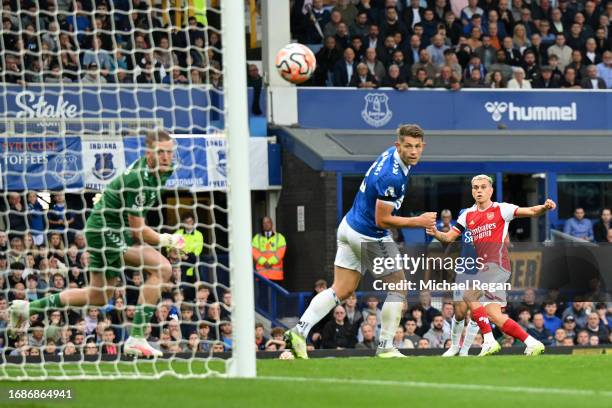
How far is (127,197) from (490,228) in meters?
4.42

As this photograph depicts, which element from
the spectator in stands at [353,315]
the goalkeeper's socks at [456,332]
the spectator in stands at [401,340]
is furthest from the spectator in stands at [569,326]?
the goalkeeper's socks at [456,332]

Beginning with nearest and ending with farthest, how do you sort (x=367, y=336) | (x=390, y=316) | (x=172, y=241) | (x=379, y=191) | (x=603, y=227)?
1. (x=172, y=241)
2. (x=379, y=191)
3. (x=390, y=316)
4. (x=367, y=336)
5. (x=603, y=227)

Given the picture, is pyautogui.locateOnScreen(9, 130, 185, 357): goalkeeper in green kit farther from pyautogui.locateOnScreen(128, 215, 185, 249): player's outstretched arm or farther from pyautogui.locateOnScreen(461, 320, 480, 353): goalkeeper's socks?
pyautogui.locateOnScreen(461, 320, 480, 353): goalkeeper's socks

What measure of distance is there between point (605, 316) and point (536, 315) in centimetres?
103

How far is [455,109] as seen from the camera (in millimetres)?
26094

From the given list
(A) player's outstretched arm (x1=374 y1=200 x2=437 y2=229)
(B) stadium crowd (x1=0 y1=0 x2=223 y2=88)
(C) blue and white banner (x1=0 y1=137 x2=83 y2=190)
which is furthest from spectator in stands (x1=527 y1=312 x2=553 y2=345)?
(A) player's outstretched arm (x1=374 y1=200 x2=437 y2=229)

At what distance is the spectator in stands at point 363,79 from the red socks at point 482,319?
11.4 meters

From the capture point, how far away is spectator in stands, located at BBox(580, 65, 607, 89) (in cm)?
2694

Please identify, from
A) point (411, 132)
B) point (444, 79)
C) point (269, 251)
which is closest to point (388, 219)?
point (411, 132)

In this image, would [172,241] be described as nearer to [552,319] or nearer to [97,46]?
[97,46]

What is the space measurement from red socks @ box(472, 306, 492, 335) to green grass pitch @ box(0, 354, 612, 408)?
105 inches

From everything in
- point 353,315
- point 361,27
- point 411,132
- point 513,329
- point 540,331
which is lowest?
point 540,331

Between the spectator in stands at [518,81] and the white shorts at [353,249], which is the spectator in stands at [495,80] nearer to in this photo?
the spectator in stands at [518,81]

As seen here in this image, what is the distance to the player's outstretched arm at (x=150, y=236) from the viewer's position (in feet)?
36.6
